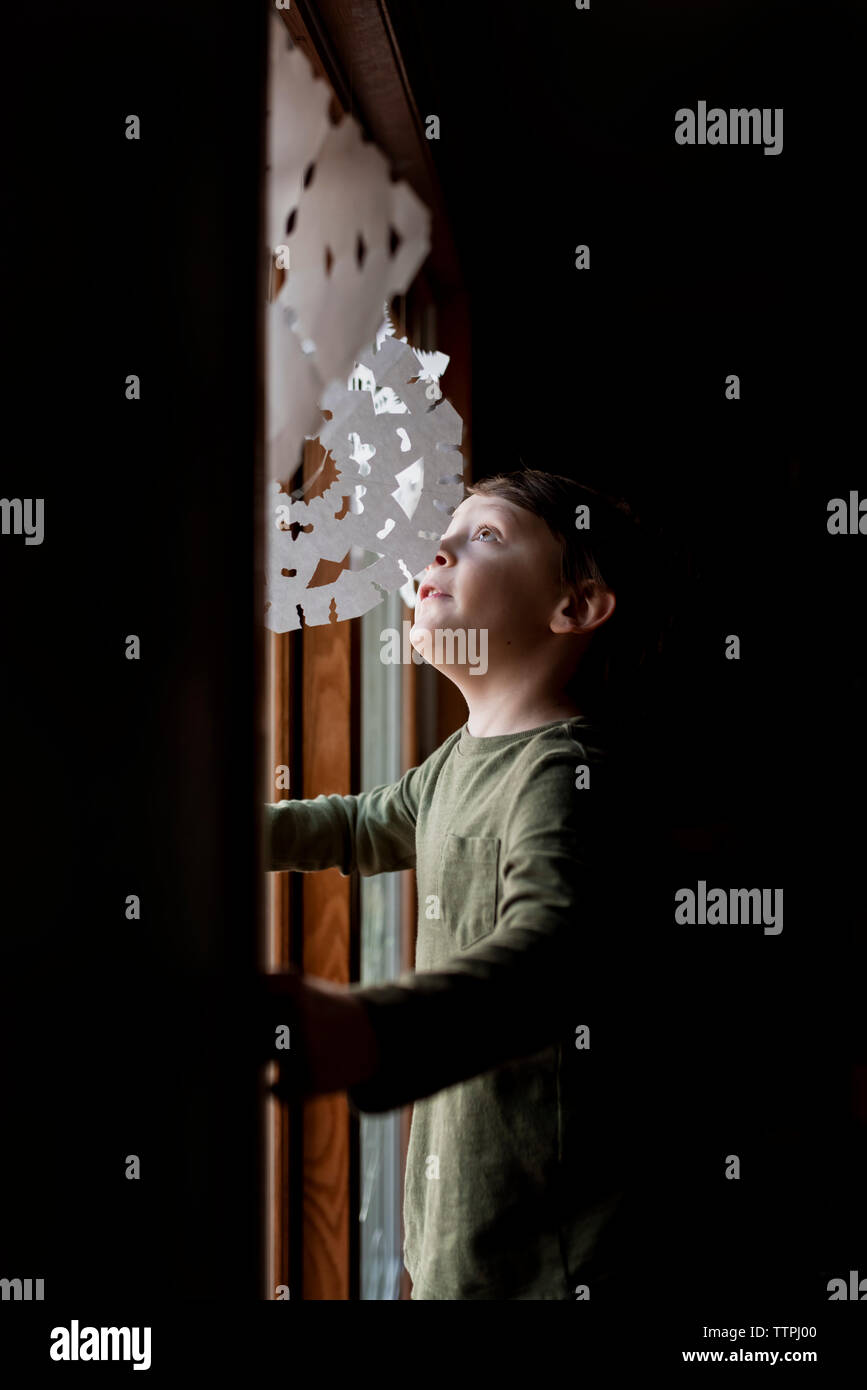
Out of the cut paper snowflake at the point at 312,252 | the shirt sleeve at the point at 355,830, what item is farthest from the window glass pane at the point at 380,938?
the cut paper snowflake at the point at 312,252

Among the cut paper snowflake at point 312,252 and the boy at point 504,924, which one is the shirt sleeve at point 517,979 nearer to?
the boy at point 504,924

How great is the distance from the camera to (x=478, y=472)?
2.12 metres

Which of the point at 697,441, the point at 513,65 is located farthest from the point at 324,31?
the point at 697,441

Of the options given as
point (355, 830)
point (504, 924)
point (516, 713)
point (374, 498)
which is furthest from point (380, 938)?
point (504, 924)

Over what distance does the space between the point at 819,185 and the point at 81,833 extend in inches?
92.7

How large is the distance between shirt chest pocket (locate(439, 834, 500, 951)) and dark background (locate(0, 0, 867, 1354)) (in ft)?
0.40

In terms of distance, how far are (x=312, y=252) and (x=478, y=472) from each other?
1.49 m

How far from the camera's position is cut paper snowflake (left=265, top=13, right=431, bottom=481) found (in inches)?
24.4

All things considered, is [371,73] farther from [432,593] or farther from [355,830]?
[355,830]

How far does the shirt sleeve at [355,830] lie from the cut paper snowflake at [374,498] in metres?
0.21

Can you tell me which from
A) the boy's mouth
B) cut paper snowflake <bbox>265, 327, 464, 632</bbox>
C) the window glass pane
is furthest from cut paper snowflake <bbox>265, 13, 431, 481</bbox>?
the window glass pane

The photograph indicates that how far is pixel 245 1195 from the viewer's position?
462 mm

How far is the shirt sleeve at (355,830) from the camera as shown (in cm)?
92
